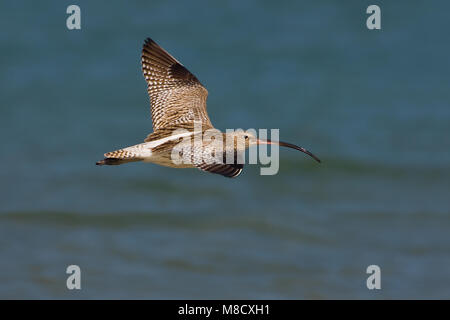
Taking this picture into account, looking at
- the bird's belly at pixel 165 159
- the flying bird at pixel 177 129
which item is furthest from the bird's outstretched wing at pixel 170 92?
the bird's belly at pixel 165 159

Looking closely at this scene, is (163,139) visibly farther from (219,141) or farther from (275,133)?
(275,133)

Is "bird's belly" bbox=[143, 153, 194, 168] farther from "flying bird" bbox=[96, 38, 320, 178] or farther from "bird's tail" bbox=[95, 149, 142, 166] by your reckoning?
"bird's tail" bbox=[95, 149, 142, 166]

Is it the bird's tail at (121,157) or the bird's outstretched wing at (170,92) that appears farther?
the bird's outstretched wing at (170,92)

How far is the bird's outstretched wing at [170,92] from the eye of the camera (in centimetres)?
970

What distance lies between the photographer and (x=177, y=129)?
9305 millimetres

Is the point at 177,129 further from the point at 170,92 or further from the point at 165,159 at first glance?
the point at 165,159

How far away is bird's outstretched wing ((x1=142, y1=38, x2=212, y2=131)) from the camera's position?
9.70 metres

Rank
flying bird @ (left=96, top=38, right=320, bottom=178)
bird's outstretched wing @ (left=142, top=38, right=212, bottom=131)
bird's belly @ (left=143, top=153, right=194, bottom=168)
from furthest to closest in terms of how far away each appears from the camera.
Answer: bird's outstretched wing @ (left=142, top=38, right=212, bottom=131) < bird's belly @ (left=143, top=153, right=194, bottom=168) < flying bird @ (left=96, top=38, right=320, bottom=178)

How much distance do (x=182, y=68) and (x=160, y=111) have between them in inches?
28.6

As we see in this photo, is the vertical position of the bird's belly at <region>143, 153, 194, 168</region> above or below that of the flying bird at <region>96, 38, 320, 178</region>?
below

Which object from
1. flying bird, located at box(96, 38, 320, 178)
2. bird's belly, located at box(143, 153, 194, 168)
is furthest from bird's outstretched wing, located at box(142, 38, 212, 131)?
bird's belly, located at box(143, 153, 194, 168)

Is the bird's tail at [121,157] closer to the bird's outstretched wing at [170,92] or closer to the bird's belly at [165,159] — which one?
the bird's belly at [165,159]

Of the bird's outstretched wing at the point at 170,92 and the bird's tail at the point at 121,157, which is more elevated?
the bird's outstretched wing at the point at 170,92

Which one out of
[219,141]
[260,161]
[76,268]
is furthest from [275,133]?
[219,141]
